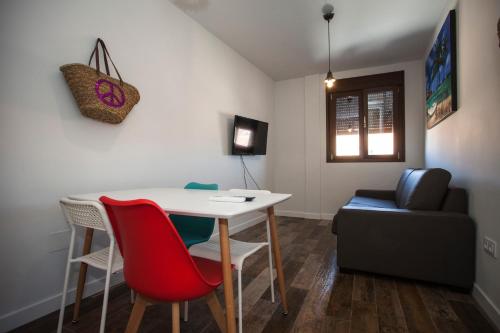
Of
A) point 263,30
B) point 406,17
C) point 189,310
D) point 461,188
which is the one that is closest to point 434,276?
point 461,188

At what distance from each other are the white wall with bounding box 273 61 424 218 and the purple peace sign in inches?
141

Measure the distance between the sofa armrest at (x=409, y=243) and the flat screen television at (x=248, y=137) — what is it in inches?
71.6

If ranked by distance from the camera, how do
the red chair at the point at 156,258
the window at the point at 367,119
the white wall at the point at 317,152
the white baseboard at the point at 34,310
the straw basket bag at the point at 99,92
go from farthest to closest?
Result: the window at the point at 367,119 < the white wall at the point at 317,152 < the straw basket bag at the point at 99,92 < the white baseboard at the point at 34,310 < the red chair at the point at 156,258

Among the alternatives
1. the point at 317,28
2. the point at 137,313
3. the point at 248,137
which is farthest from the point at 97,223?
the point at 317,28

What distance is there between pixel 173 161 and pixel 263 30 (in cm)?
202

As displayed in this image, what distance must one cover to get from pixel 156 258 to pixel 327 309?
4.58 feet

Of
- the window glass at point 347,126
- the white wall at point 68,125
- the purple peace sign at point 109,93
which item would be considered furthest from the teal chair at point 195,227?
the window glass at point 347,126

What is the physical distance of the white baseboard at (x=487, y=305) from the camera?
1.56 metres

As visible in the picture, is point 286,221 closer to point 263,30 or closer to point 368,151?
point 368,151

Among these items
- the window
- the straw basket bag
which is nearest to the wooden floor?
the straw basket bag

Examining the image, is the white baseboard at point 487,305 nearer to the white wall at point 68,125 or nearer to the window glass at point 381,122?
the white wall at point 68,125

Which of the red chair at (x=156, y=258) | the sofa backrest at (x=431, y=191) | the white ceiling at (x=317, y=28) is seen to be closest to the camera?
the red chair at (x=156, y=258)

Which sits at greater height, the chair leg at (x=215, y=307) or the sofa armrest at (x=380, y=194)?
the sofa armrest at (x=380, y=194)

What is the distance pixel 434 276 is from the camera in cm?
204
